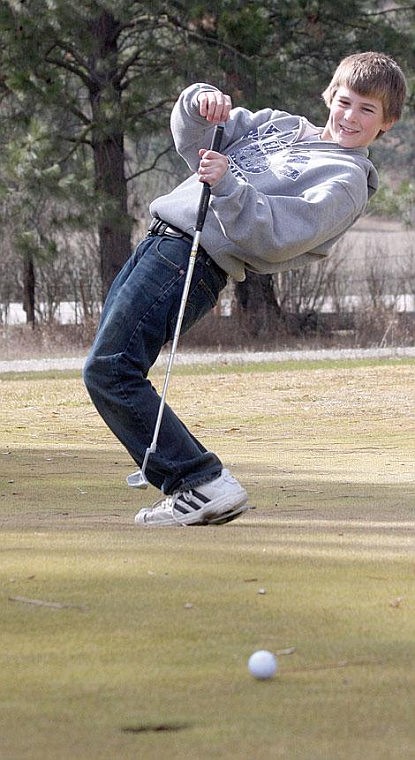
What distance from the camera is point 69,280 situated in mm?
24672

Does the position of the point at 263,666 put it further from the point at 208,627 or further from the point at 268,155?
the point at 268,155

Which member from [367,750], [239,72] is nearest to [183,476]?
[367,750]

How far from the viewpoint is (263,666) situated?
8.92 ft

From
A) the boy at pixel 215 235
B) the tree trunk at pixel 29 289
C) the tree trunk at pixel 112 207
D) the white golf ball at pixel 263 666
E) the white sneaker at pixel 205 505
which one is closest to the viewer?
the white golf ball at pixel 263 666

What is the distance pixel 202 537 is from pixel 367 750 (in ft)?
6.38

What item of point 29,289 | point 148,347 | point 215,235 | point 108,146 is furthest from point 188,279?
point 29,289

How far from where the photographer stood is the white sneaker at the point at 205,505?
460 cm

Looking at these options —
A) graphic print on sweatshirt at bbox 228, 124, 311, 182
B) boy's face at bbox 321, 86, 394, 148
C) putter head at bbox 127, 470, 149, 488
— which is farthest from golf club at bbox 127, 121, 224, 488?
boy's face at bbox 321, 86, 394, 148

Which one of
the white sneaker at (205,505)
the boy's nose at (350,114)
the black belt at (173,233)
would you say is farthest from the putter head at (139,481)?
the boy's nose at (350,114)

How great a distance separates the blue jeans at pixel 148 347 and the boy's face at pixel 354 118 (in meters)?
0.59

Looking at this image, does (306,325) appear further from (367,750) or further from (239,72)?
(367,750)

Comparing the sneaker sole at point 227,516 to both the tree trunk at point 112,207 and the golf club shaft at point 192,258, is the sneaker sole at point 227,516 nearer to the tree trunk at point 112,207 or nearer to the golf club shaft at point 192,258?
the golf club shaft at point 192,258

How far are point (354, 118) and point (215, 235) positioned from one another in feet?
1.93

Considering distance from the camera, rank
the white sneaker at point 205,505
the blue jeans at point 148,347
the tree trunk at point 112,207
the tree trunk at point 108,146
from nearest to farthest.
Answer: the blue jeans at point 148,347 → the white sneaker at point 205,505 → the tree trunk at point 108,146 → the tree trunk at point 112,207
